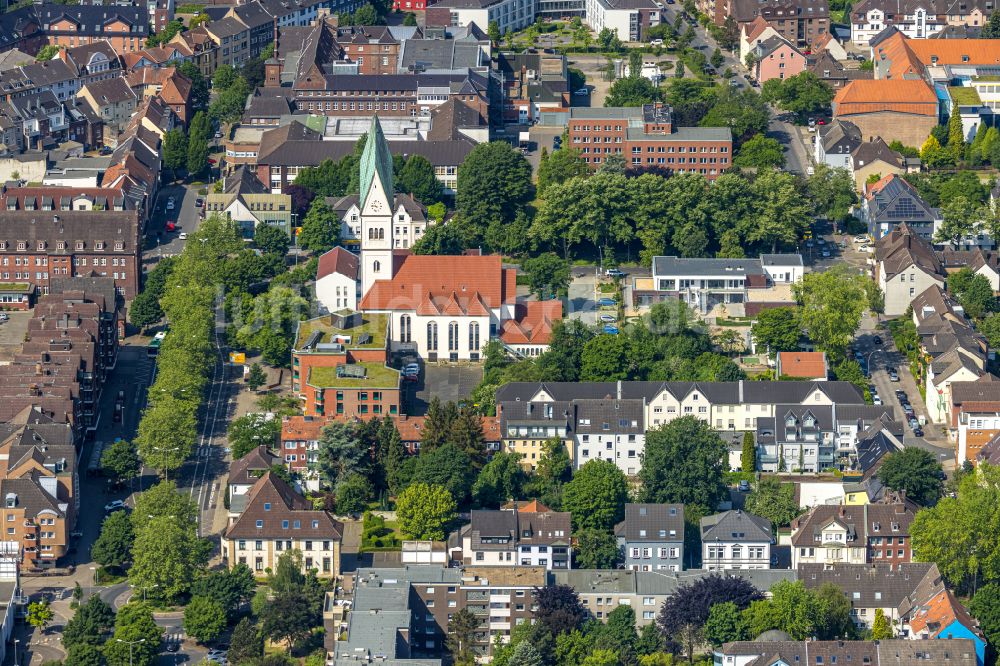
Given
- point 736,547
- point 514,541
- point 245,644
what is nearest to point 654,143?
point 736,547

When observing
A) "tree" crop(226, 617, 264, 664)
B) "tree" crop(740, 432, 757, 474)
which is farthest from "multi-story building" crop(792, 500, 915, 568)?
"tree" crop(226, 617, 264, 664)

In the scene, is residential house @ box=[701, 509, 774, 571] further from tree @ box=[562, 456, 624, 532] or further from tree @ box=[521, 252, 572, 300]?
tree @ box=[521, 252, 572, 300]

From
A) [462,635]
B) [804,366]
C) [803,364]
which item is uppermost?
[803,364]

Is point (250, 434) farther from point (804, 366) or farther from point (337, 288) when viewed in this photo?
point (804, 366)

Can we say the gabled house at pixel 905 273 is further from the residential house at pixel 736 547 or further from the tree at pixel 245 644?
the tree at pixel 245 644

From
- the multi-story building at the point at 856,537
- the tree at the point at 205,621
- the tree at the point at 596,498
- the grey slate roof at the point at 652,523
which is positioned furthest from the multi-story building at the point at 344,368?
the multi-story building at the point at 856,537

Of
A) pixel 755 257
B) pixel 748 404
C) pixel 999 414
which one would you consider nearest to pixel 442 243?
pixel 755 257
